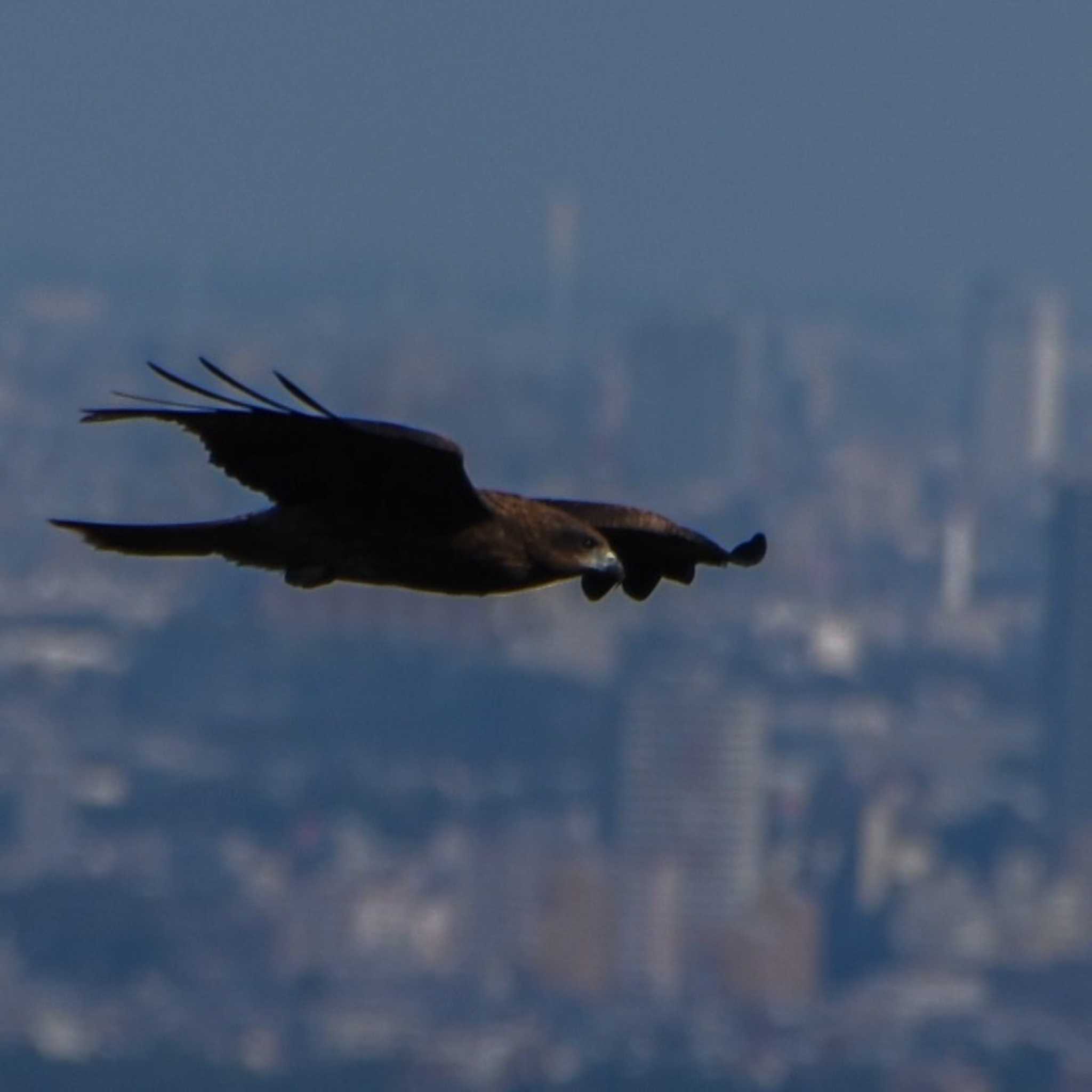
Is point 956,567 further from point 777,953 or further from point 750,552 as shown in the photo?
point 750,552

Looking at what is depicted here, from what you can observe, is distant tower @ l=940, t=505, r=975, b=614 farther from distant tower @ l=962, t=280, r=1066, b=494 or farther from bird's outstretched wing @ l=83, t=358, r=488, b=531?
bird's outstretched wing @ l=83, t=358, r=488, b=531

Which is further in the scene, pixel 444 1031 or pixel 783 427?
pixel 783 427

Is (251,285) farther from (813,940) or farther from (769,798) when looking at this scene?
(813,940)

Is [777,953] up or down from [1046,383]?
down

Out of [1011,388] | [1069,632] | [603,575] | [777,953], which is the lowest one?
[777,953]

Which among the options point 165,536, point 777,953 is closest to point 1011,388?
point 777,953

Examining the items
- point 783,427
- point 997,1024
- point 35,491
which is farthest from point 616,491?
point 997,1024

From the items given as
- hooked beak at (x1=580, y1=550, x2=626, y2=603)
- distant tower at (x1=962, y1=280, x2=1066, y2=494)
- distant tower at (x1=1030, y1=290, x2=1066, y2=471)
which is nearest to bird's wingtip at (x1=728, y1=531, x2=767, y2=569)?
hooked beak at (x1=580, y1=550, x2=626, y2=603)

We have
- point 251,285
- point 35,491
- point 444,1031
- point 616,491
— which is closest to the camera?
point 444,1031
